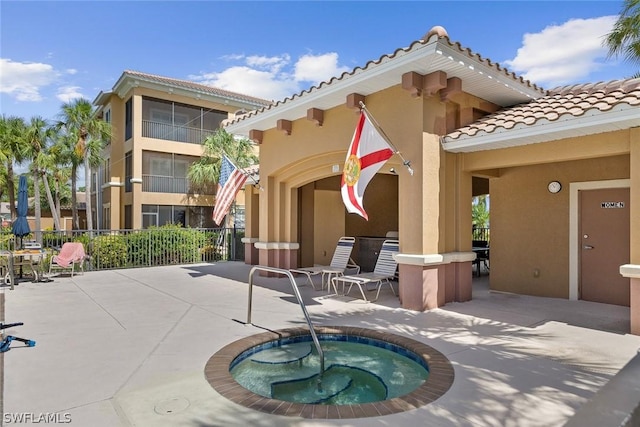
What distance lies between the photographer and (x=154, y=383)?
424 centimetres

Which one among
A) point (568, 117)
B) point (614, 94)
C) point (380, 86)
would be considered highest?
point (380, 86)

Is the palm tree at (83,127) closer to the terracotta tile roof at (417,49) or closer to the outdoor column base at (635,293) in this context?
Result: the terracotta tile roof at (417,49)

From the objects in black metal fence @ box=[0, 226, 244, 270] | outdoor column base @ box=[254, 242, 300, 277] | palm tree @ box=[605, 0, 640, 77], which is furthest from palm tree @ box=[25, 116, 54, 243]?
palm tree @ box=[605, 0, 640, 77]

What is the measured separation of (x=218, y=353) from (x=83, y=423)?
187cm

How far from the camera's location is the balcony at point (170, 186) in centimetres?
2380

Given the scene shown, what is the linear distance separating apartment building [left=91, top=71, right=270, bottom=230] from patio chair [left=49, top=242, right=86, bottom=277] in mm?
11122

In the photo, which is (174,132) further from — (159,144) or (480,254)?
(480,254)

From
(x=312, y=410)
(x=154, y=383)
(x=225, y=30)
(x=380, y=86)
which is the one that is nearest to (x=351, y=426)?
(x=312, y=410)

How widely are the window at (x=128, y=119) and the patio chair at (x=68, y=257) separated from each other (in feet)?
43.8

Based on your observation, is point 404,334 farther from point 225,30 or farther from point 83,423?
point 225,30

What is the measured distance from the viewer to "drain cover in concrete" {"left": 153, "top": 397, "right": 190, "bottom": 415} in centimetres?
361

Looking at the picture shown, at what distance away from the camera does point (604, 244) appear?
27.6ft

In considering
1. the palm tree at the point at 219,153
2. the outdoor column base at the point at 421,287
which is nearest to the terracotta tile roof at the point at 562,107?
the outdoor column base at the point at 421,287

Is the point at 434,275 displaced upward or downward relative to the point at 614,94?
downward
